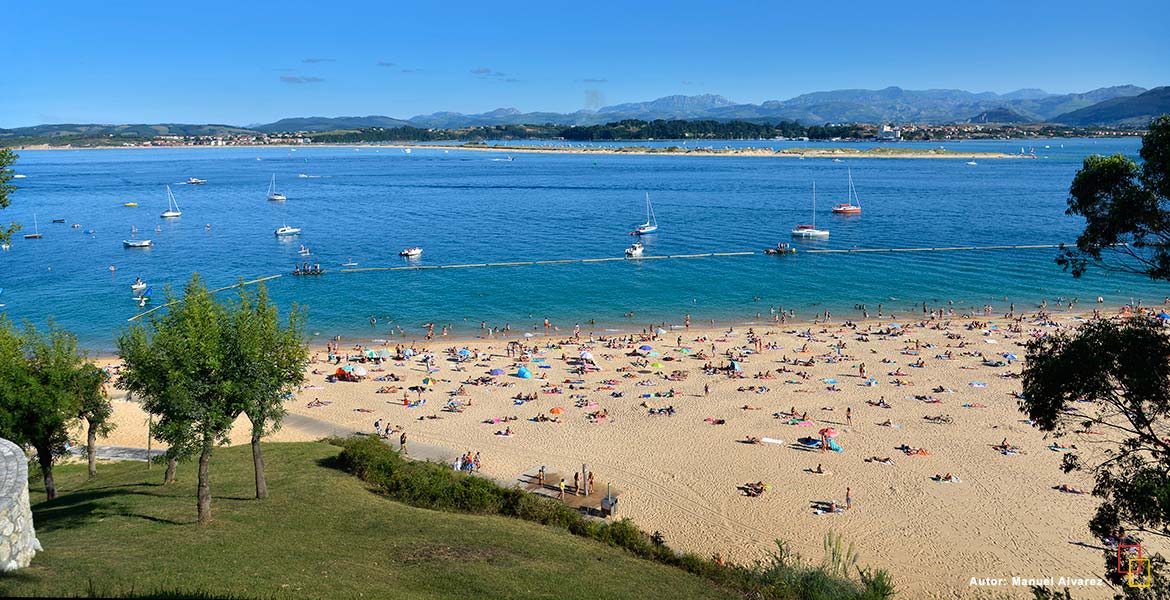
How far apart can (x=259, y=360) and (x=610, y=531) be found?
10465 millimetres

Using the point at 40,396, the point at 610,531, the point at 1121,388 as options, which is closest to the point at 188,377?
the point at 40,396

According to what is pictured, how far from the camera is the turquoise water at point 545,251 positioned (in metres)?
59.0

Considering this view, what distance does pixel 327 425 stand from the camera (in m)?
33.7

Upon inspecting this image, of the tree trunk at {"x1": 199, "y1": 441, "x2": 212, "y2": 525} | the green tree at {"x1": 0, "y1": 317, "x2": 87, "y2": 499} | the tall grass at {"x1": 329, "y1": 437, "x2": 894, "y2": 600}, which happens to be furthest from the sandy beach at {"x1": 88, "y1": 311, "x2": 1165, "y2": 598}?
the tree trunk at {"x1": 199, "y1": 441, "x2": 212, "y2": 525}

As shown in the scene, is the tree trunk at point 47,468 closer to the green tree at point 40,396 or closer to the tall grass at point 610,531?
the green tree at point 40,396

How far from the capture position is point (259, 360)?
18609 millimetres

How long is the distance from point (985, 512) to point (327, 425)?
26459 millimetres

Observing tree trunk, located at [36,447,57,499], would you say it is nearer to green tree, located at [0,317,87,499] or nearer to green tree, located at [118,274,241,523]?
green tree, located at [0,317,87,499]

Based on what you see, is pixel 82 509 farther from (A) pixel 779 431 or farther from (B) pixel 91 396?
(A) pixel 779 431

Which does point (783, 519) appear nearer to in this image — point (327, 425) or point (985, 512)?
point (985, 512)

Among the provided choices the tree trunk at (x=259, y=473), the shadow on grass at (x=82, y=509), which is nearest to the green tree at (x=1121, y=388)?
the tree trunk at (x=259, y=473)

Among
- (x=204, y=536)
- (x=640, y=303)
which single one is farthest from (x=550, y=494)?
(x=640, y=303)

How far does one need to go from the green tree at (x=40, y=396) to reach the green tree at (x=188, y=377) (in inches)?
147

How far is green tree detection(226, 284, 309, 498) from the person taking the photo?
1819cm
